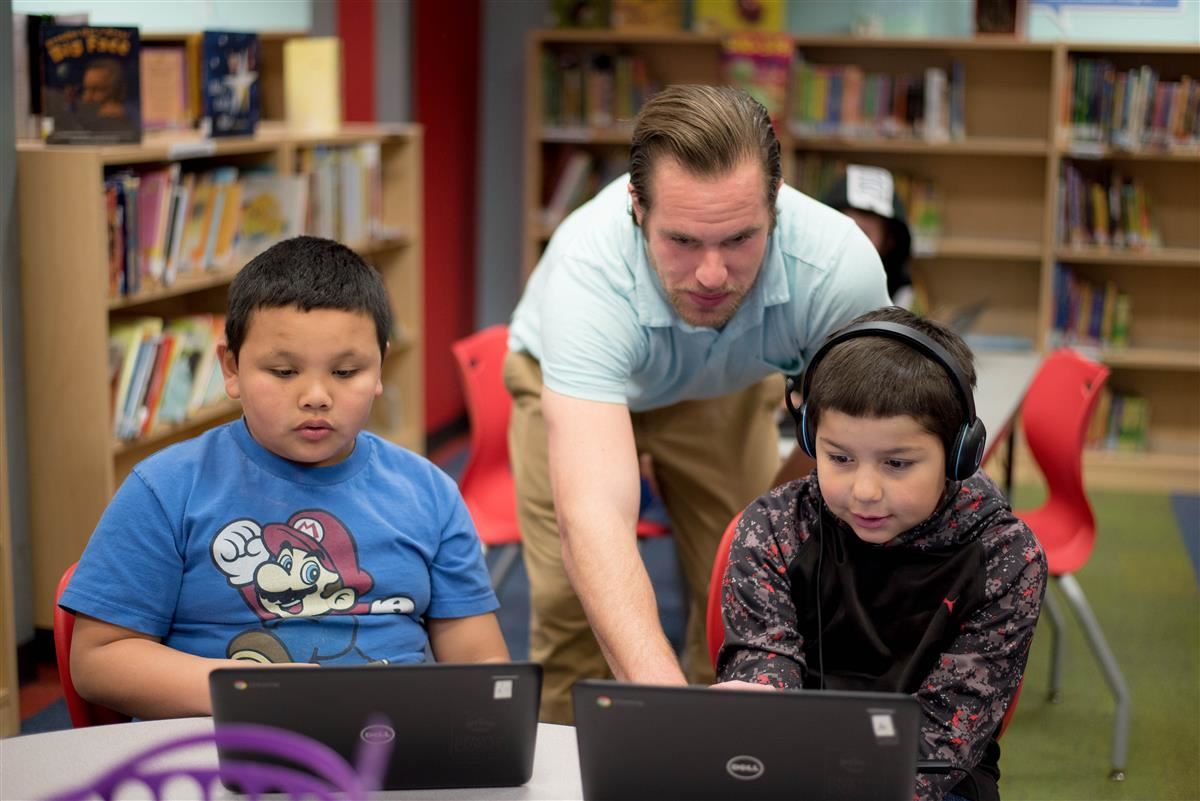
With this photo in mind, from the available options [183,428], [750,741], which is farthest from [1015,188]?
[750,741]

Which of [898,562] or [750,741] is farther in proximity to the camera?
[898,562]

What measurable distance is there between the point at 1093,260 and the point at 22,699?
4409 millimetres

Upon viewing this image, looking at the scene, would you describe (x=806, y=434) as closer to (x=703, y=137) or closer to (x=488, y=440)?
(x=703, y=137)

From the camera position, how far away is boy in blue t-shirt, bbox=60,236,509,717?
4.69 ft

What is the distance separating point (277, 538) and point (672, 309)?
2.21 feet

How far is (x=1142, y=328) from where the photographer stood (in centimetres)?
562

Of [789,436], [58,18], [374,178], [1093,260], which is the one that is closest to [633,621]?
[789,436]

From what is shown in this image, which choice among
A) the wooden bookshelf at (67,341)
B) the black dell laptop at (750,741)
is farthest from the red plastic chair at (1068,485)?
the wooden bookshelf at (67,341)

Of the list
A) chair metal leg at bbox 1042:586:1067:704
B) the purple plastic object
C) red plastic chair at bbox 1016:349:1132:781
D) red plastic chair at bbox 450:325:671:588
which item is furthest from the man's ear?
chair metal leg at bbox 1042:586:1067:704

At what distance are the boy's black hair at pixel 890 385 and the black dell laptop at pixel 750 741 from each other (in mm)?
506

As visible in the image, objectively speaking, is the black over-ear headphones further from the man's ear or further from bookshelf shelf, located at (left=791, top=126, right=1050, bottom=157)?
bookshelf shelf, located at (left=791, top=126, right=1050, bottom=157)

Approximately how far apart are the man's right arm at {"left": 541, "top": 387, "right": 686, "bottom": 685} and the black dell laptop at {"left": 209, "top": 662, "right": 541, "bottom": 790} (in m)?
0.45

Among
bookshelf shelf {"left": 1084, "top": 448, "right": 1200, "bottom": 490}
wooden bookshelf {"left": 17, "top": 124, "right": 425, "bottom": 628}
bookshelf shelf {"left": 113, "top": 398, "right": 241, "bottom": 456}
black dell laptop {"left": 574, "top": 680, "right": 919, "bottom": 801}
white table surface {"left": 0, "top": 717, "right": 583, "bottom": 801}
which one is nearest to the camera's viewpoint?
black dell laptop {"left": 574, "top": 680, "right": 919, "bottom": 801}

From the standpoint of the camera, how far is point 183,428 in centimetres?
350
